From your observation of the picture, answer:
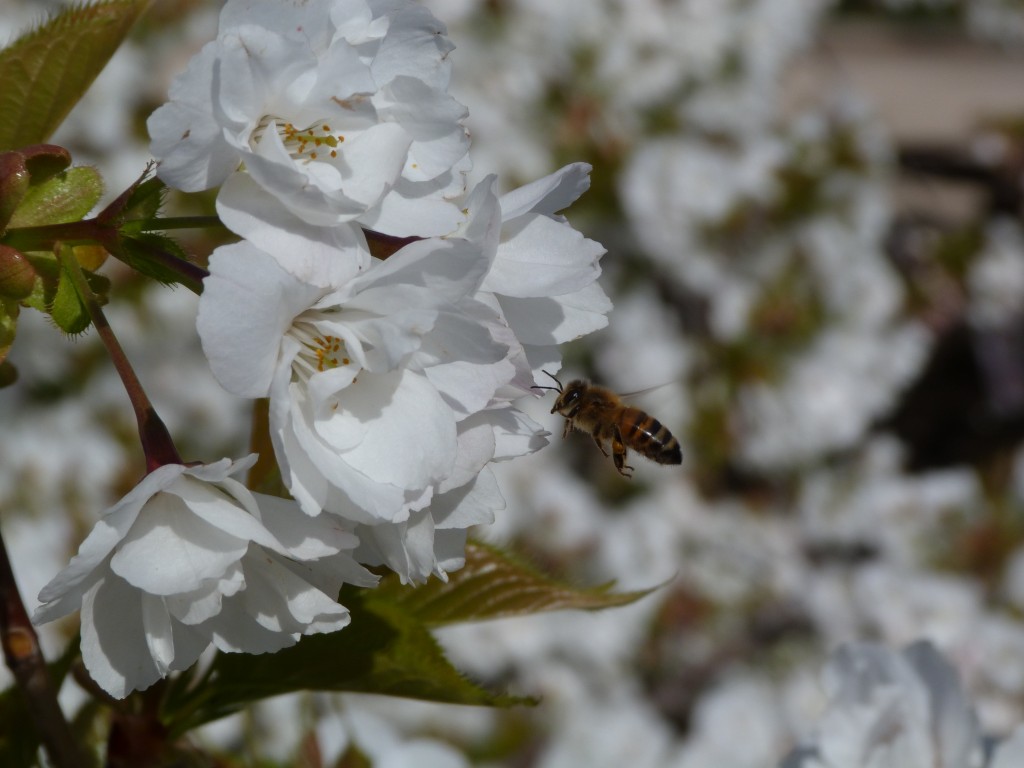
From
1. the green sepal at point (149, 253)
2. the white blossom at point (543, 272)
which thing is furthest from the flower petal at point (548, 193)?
the green sepal at point (149, 253)

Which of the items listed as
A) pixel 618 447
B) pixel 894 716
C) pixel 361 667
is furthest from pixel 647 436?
pixel 361 667

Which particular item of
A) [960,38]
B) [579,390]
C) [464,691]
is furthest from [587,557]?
[960,38]

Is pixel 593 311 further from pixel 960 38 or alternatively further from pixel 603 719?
pixel 960 38

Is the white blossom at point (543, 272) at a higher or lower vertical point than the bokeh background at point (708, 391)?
higher

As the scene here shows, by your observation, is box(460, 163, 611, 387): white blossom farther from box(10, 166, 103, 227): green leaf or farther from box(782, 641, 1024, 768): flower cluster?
box(782, 641, 1024, 768): flower cluster

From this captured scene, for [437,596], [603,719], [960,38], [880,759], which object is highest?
[437,596]

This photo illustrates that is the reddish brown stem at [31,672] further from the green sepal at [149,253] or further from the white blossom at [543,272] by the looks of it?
the white blossom at [543,272]

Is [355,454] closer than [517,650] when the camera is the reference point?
Yes
